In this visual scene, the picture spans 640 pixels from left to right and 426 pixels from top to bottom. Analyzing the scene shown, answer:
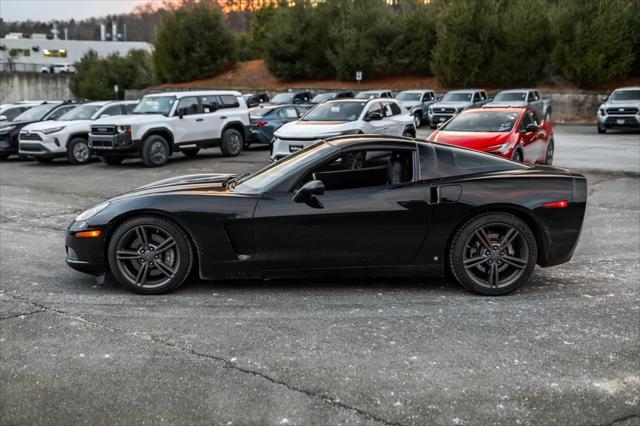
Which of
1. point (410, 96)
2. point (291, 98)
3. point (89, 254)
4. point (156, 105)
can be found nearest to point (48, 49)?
point (291, 98)

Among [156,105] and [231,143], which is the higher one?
[156,105]

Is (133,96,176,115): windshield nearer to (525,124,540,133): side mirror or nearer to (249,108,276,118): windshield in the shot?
(249,108,276,118): windshield

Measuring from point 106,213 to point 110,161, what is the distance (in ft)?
42.8

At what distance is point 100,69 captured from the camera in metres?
58.4

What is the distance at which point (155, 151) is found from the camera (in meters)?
17.2

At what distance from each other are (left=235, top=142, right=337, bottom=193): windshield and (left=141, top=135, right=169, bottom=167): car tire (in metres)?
11.2

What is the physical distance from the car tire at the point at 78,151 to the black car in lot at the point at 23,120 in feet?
6.52

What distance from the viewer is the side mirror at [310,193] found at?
550 cm

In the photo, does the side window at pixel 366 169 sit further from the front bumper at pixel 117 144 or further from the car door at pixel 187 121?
the car door at pixel 187 121

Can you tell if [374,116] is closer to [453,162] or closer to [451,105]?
[453,162]

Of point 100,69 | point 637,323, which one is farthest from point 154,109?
point 100,69

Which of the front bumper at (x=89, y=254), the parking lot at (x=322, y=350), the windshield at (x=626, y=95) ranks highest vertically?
the windshield at (x=626, y=95)

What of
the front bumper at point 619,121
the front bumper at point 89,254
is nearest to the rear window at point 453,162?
the front bumper at point 89,254

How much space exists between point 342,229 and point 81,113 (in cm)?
1588
